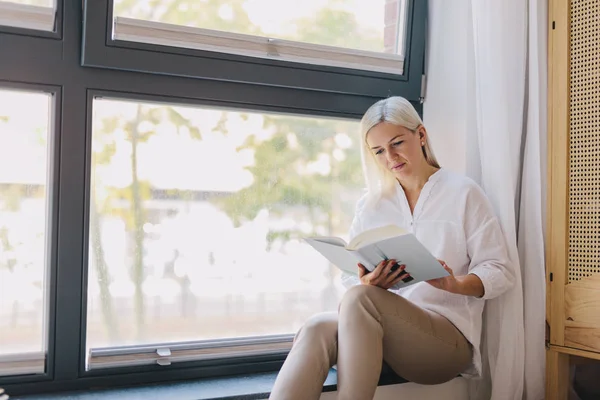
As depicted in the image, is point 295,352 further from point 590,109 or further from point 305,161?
point 590,109

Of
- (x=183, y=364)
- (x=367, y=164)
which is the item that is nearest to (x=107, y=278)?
(x=183, y=364)

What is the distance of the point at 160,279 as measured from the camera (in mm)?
2369

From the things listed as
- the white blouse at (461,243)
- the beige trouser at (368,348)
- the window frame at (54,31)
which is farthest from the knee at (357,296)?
the window frame at (54,31)

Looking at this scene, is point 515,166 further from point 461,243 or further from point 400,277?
point 400,277

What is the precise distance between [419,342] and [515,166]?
758mm

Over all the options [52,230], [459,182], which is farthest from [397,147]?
[52,230]

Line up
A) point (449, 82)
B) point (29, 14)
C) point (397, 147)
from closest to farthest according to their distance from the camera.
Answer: point (29, 14)
point (397, 147)
point (449, 82)

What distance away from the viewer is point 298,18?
2.56 metres

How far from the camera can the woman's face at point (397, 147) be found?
91.8 inches

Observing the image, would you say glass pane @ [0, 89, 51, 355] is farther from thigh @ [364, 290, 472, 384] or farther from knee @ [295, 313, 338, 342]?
thigh @ [364, 290, 472, 384]

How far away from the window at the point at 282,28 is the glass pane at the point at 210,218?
23 cm

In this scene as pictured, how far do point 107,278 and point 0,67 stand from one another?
0.74 metres

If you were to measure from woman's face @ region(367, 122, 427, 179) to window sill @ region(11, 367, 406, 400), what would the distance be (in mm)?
690

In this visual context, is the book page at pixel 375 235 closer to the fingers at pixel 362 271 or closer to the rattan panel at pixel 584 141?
the fingers at pixel 362 271
